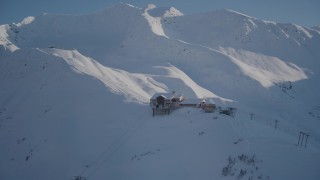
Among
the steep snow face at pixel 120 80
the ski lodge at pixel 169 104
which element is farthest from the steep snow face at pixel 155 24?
the ski lodge at pixel 169 104

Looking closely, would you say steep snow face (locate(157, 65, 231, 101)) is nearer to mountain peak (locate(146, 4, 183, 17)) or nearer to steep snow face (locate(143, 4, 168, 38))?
steep snow face (locate(143, 4, 168, 38))

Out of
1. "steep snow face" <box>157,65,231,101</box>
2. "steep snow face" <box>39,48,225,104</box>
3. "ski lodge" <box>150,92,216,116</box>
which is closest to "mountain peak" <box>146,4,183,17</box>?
"steep snow face" <box>157,65,231,101</box>

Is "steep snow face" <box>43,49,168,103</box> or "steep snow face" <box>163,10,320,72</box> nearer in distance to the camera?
"steep snow face" <box>43,49,168,103</box>

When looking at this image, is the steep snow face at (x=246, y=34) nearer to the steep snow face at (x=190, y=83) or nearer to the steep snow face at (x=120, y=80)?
the steep snow face at (x=190, y=83)

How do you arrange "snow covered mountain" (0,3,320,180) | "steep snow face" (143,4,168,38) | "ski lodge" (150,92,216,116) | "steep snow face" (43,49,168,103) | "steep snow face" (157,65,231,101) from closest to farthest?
"snow covered mountain" (0,3,320,180) < "ski lodge" (150,92,216,116) < "steep snow face" (43,49,168,103) < "steep snow face" (157,65,231,101) < "steep snow face" (143,4,168,38)

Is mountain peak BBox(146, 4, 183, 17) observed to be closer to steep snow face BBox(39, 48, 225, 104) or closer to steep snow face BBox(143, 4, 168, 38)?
steep snow face BBox(143, 4, 168, 38)

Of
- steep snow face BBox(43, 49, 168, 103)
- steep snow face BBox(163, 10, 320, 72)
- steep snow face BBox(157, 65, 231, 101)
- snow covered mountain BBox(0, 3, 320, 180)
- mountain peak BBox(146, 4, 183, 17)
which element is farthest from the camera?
mountain peak BBox(146, 4, 183, 17)

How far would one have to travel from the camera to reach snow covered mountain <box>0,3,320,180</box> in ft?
124

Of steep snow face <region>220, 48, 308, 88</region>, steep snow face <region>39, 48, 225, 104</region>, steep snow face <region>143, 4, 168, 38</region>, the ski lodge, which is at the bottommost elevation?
steep snow face <region>220, 48, 308, 88</region>

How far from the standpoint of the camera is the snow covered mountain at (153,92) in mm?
37812

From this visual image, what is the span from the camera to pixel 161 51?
4387 inches

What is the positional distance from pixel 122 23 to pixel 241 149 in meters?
105

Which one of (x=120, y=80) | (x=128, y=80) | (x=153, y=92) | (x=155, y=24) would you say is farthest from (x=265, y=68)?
(x=120, y=80)

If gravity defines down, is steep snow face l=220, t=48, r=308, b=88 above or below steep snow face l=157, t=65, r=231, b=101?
below
